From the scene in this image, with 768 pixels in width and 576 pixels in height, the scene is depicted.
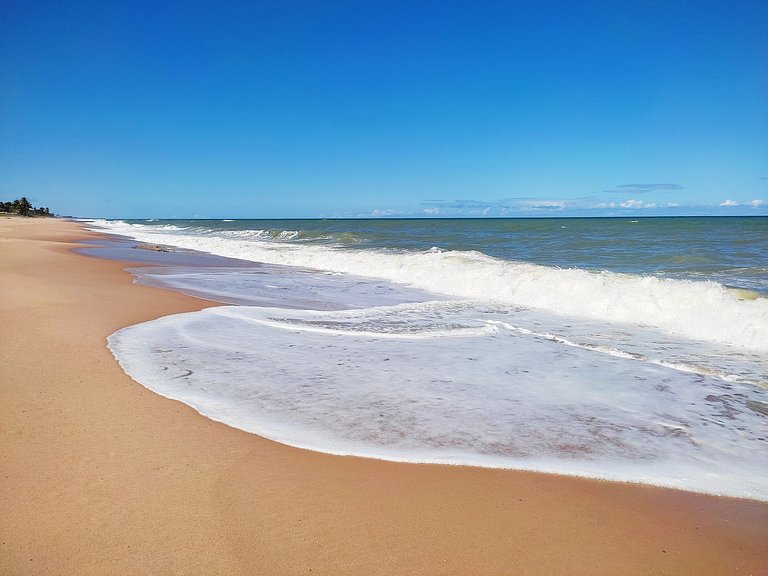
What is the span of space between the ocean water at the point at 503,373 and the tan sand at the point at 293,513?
27cm

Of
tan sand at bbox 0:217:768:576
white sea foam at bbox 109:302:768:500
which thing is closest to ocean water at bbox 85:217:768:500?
white sea foam at bbox 109:302:768:500

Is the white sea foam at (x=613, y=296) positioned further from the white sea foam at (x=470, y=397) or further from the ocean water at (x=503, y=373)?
the white sea foam at (x=470, y=397)

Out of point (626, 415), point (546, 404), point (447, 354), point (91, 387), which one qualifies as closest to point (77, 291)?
point (91, 387)

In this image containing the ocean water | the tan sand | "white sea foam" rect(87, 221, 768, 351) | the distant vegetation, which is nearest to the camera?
the tan sand

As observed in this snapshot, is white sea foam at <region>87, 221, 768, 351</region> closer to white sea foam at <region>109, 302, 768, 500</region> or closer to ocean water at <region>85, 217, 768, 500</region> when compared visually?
ocean water at <region>85, 217, 768, 500</region>

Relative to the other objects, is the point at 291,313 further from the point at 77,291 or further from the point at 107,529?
the point at 107,529

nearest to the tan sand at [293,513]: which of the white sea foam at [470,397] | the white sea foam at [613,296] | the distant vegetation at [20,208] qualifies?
the white sea foam at [470,397]

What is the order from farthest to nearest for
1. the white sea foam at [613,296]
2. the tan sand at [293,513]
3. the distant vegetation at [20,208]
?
1. the distant vegetation at [20,208]
2. the white sea foam at [613,296]
3. the tan sand at [293,513]

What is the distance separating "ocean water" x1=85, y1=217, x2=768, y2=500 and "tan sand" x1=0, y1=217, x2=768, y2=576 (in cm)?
27

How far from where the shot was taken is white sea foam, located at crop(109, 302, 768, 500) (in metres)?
3.68

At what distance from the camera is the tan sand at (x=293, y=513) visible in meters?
2.46

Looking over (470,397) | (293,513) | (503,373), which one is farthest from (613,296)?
(293,513)

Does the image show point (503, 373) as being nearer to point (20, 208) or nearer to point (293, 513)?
point (293, 513)

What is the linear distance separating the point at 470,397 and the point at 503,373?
921 mm
